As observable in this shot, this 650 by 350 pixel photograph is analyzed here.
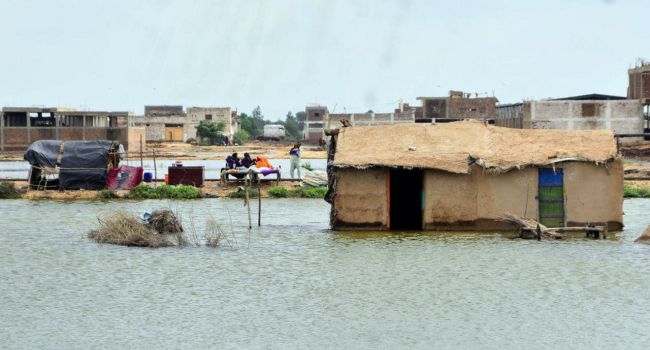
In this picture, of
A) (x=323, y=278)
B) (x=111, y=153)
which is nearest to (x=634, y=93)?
(x=111, y=153)

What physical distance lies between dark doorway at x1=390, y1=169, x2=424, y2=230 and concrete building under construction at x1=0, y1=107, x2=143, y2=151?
192ft

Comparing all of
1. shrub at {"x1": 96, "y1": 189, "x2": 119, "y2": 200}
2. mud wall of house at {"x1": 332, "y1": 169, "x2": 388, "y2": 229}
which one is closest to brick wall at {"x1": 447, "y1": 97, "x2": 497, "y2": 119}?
shrub at {"x1": 96, "y1": 189, "x2": 119, "y2": 200}

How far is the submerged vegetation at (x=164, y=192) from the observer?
3616 cm

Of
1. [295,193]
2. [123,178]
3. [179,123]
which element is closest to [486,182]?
[295,193]

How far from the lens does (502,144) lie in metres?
26.1

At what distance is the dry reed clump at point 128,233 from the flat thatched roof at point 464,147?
442cm

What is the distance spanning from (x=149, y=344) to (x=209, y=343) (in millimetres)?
823

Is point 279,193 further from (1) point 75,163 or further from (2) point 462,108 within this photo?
(2) point 462,108

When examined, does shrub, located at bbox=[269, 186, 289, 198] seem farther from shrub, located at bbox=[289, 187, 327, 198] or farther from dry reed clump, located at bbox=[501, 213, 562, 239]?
dry reed clump, located at bbox=[501, 213, 562, 239]

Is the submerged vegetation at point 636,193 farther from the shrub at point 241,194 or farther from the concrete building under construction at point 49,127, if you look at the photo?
the concrete building under construction at point 49,127

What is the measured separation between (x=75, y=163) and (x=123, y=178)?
5.93ft

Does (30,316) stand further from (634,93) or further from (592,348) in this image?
(634,93)

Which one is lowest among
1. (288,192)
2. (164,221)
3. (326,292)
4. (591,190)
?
(326,292)

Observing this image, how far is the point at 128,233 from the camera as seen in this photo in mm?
24844
